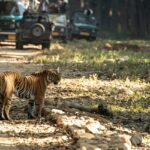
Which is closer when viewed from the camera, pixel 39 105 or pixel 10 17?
pixel 39 105

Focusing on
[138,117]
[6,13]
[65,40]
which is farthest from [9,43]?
[138,117]

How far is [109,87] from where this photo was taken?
18922mm

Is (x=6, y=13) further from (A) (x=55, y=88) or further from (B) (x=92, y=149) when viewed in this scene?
(B) (x=92, y=149)

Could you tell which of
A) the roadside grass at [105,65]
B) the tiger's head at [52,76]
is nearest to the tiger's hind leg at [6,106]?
the tiger's head at [52,76]

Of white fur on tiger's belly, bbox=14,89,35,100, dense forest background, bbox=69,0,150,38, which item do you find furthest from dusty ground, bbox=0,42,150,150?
dense forest background, bbox=69,0,150,38

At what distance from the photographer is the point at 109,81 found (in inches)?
800

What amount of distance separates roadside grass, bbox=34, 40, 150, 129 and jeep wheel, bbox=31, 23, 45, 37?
11.5 ft

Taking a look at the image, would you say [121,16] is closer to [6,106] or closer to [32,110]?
[32,110]

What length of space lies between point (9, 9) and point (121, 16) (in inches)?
1844

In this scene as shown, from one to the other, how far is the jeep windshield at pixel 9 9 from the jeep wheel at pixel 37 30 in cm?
280

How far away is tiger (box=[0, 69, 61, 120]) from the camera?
12.8 meters

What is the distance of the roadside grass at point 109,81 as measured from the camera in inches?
636

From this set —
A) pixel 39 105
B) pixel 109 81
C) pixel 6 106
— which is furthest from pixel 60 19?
pixel 6 106

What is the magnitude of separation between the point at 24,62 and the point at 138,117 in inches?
461
